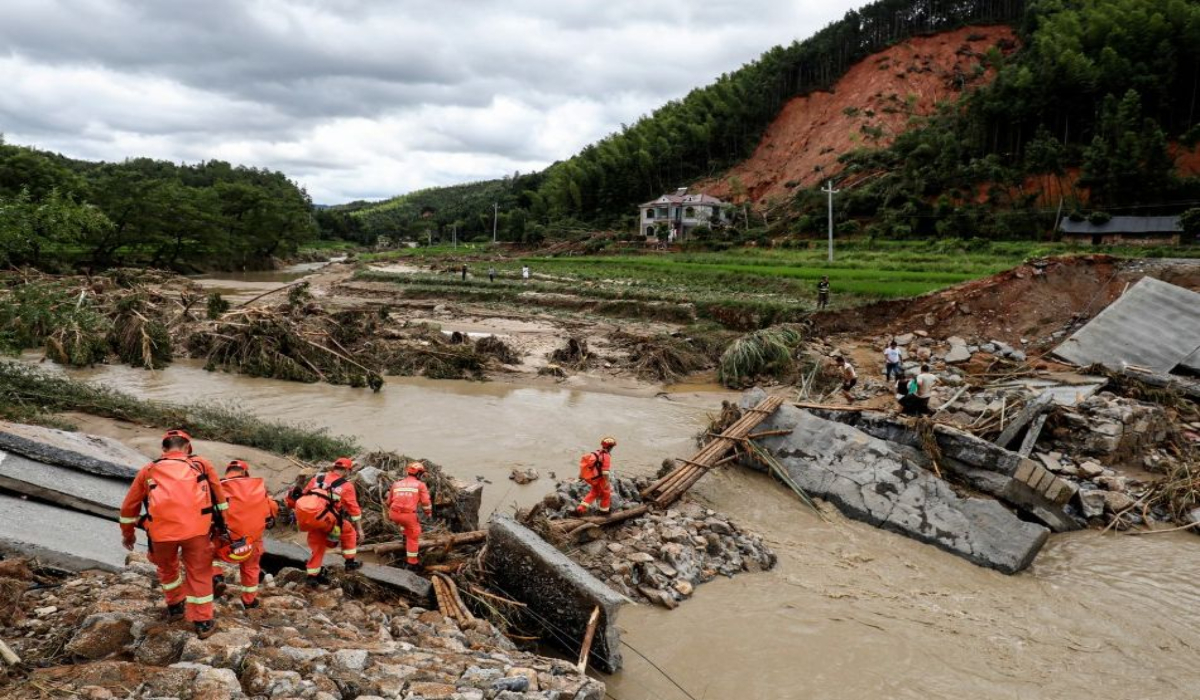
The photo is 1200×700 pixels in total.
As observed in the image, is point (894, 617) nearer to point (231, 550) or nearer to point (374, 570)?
point (374, 570)

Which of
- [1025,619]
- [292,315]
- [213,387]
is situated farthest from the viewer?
[292,315]

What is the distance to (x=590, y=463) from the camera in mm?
8117

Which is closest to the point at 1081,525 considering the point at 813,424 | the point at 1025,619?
the point at 1025,619

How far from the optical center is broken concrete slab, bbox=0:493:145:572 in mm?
5402

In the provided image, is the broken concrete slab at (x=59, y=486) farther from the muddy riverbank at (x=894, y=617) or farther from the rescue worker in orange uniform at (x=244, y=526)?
the muddy riverbank at (x=894, y=617)

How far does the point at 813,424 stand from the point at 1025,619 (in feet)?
14.3

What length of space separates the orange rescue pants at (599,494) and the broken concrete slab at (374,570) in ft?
8.48

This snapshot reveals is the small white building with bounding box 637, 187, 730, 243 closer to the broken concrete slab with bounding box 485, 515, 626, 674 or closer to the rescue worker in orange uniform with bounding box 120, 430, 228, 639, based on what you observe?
the broken concrete slab with bounding box 485, 515, 626, 674

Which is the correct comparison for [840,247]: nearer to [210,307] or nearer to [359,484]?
[210,307]

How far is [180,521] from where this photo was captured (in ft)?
14.5

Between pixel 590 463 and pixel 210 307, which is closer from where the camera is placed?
pixel 590 463

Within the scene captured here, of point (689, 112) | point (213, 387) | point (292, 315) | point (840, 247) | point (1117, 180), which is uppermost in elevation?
point (689, 112)

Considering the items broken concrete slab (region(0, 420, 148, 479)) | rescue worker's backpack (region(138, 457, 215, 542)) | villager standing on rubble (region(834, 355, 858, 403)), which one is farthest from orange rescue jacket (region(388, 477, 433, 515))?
villager standing on rubble (region(834, 355, 858, 403))

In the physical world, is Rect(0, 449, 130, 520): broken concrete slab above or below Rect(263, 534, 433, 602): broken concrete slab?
above
